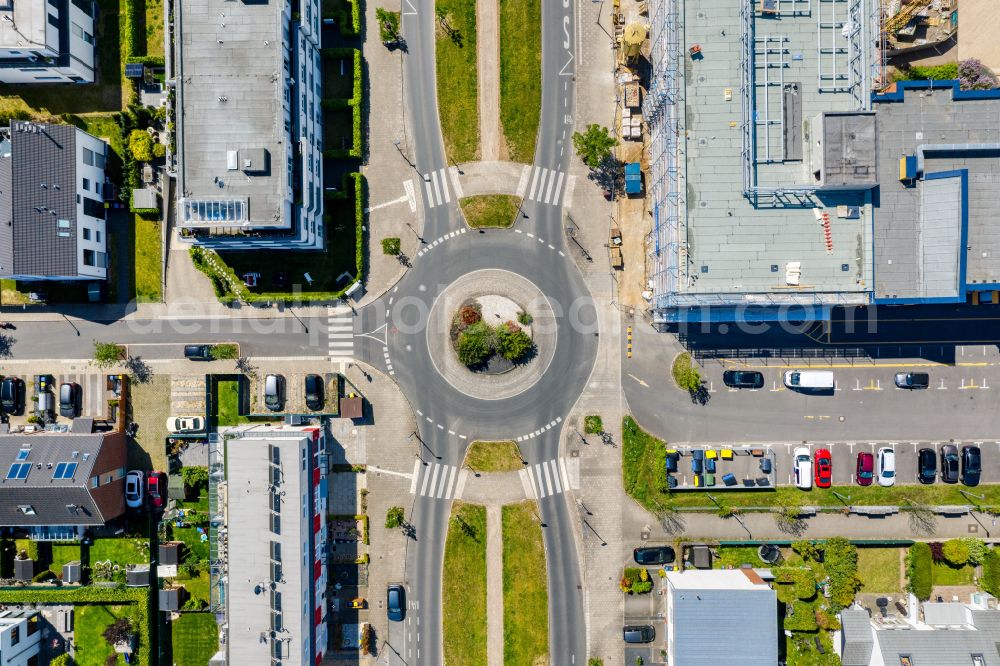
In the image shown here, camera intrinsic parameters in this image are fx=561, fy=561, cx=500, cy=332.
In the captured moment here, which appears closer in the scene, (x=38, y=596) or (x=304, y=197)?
(x=304, y=197)

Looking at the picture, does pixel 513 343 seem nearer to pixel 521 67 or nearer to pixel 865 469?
pixel 521 67

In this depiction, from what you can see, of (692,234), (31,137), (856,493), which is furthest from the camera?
(856,493)

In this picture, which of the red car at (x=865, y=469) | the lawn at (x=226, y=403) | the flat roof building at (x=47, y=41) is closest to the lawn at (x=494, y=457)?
the lawn at (x=226, y=403)

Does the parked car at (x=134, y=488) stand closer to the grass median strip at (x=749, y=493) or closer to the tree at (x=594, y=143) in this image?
the grass median strip at (x=749, y=493)

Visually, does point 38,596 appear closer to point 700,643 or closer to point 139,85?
point 139,85

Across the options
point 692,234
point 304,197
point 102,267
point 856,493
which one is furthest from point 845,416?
point 102,267

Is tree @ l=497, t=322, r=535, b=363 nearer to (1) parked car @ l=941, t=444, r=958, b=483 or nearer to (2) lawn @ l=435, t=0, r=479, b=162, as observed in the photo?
(2) lawn @ l=435, t=0, r=479, b=162

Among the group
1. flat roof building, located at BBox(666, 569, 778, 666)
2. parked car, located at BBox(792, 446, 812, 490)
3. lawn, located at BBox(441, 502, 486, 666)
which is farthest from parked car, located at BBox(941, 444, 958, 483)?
lawn, located at BBox(441, 502, 486, 666)
